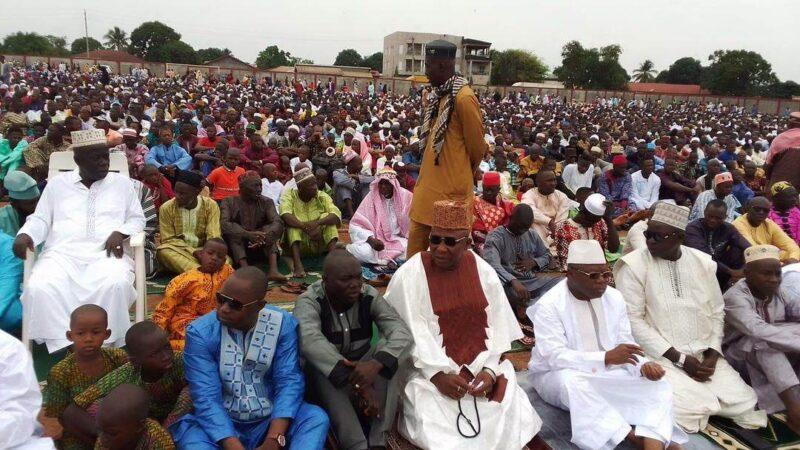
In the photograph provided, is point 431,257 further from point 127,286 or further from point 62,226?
point 62,226

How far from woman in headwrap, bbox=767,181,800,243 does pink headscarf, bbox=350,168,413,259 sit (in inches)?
151

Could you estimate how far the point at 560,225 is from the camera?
642 cm

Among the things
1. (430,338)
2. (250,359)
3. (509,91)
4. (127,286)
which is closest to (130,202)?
(127,286)

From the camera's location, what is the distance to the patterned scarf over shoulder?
4070 millimetres

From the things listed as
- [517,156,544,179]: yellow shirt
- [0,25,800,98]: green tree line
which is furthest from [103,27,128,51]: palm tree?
[517,156,544,179]: yellow shirt

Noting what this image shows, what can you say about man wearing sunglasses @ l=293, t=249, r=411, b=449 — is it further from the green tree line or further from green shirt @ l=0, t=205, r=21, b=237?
the green tree line

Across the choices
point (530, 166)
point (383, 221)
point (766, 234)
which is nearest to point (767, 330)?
point (766, 234)

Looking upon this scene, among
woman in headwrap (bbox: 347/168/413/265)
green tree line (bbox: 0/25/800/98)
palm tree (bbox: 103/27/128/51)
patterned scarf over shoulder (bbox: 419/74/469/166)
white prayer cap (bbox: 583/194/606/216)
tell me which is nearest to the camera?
patterned scarf over shoulder (bbox: 419/74/469/166)

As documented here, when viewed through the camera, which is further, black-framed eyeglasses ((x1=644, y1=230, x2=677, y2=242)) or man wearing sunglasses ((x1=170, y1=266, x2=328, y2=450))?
black-framed eyeglasses ((x1=644, y1=230, x2=677, y2=242))

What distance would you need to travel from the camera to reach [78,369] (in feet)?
9.18

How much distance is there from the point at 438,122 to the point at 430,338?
167cm

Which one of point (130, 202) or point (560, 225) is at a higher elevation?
point (130, 202)

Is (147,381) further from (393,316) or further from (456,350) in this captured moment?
(456,350)

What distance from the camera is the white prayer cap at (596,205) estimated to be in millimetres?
5770
